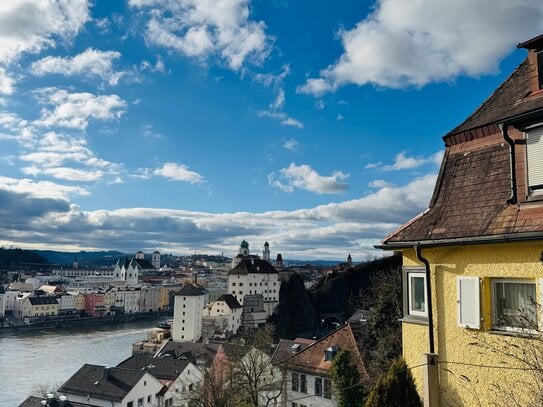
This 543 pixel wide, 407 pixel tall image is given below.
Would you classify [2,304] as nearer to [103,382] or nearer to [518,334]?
[103,382]

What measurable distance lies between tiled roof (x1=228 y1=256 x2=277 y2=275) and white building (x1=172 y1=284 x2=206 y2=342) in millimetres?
Answer: 13128

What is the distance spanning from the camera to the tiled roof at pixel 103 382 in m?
26.8

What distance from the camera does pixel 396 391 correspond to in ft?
17.4

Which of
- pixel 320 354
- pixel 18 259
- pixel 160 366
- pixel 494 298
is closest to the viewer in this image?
pixel 494 298

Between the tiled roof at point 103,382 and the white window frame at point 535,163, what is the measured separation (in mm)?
26664

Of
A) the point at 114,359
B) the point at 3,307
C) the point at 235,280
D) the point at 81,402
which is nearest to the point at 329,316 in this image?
the point at 235,280

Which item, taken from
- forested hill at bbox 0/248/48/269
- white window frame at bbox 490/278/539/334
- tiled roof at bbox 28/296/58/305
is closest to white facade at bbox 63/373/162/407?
white window frame at bbox 490/278/539/334

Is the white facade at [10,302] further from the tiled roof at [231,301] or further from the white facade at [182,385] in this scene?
the white facade at [182,385]

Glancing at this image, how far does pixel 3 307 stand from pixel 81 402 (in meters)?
74.2

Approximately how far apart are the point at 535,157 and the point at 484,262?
112 cm

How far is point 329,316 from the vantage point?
247 ft

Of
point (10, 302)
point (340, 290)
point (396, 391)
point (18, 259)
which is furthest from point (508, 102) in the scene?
point (18, 259)

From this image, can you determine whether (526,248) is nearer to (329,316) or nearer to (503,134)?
(503,134)

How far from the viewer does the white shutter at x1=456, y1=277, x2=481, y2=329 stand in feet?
15.3
